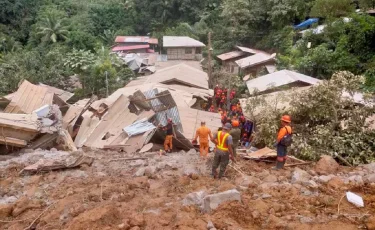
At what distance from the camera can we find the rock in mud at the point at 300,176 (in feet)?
23.4

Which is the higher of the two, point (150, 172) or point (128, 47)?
point (128, 47)

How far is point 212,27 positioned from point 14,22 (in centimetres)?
1907

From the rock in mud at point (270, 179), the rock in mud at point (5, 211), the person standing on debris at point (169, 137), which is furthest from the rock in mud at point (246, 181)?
the rock in mud at point (5, 211)

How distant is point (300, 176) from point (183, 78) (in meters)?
12.9

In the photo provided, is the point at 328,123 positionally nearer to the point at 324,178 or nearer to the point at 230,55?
the point at 324,178

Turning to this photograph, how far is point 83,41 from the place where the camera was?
109 ft

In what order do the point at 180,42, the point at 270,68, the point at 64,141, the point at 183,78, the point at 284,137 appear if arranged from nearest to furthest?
the point at 284,137, the point at 64,141, the point at 183,78, the point at 270,68, the point at 180,42

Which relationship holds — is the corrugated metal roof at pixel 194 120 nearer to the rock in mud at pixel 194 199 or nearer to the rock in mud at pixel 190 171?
the rock in mud at pixel 190 171

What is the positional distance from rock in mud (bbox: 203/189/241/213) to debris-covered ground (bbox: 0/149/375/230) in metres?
Result: 0.02

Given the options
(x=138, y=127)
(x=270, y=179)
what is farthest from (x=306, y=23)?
(x=270, y=179)

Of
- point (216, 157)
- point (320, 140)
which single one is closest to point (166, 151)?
point (216, 157)

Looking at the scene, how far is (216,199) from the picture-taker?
590 cm

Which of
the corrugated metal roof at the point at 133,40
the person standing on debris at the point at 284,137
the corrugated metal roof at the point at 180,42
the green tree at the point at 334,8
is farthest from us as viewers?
the corrugated metal roof at the point at 133,40

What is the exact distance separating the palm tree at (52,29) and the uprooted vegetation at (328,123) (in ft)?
87.1
